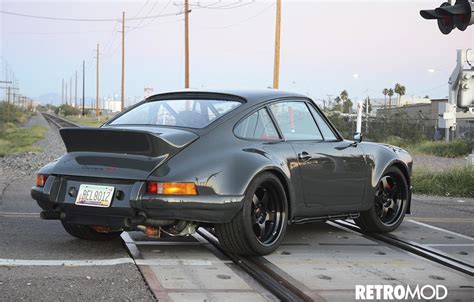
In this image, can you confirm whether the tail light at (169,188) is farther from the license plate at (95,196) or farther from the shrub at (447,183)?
the shrub at (447,183)

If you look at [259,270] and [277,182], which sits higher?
[277,182]

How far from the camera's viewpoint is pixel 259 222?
5672mm

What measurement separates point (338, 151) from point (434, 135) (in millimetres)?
34744

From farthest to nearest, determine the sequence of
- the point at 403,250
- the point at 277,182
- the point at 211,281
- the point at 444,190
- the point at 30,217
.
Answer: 1. the point at 444,190
2. the point at 30,217
3. the point at 403,250
4. the point at 277,182
5. the point at 211,281

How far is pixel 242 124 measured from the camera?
18.6 ft

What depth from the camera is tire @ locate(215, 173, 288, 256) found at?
17.3 feet

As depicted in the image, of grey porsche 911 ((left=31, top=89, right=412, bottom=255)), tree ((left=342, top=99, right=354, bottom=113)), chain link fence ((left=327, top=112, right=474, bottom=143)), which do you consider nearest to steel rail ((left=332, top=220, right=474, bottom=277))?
grey porsche 911 ((left=31, top=89, right=412, bottom=255))

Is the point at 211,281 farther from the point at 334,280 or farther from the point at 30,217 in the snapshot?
the point at 30,217

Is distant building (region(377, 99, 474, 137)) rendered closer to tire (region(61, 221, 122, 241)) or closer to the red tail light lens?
tire (region(61, 221, 122, 241))

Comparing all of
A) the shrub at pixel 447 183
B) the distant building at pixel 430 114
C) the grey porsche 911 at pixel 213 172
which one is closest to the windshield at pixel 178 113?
the grey porsche 911 at pixel 213 172

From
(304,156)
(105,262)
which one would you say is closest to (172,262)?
(105,262)

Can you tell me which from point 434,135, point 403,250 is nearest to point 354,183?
point 403,250

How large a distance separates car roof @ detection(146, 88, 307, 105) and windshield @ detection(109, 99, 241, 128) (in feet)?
0.35

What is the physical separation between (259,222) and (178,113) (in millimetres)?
1314
